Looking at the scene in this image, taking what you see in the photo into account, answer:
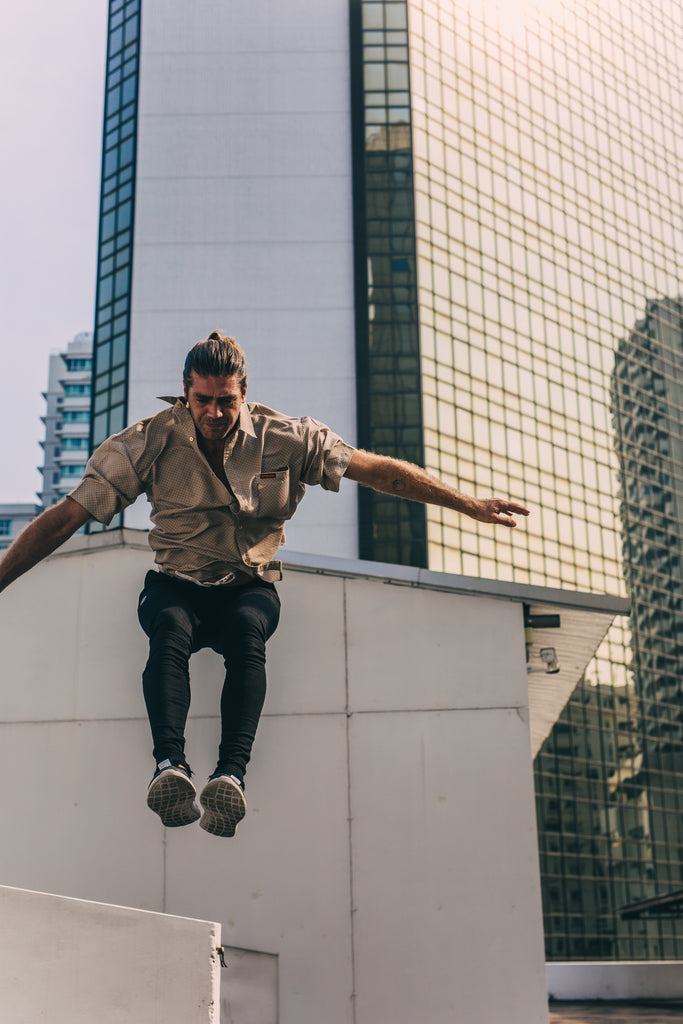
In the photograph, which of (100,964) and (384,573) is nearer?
A: (100,964)

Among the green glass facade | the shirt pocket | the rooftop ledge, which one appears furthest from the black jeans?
the green glass facade

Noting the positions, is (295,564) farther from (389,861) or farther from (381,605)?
(389,861)

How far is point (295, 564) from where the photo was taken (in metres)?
9.30

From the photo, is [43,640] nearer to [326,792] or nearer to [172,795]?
[326,792]

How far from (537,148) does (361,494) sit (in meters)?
25.8

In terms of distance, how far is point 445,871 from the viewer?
28.1 feet

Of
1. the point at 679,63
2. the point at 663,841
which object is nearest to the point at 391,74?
the point at 679,63

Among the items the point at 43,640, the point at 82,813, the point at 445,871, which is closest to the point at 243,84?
the point at 43,640

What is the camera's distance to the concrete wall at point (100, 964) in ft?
16.1

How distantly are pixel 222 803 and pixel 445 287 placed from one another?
5434 centimetres

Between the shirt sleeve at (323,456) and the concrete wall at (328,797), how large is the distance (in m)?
3.61

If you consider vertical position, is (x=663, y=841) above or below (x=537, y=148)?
below

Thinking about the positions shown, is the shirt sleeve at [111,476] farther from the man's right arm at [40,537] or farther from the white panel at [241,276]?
the white panel at [241,276]

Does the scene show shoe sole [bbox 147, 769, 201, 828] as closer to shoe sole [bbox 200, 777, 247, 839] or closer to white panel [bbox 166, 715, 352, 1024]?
shoe sole [bbox 200, 777, 247, 839]
